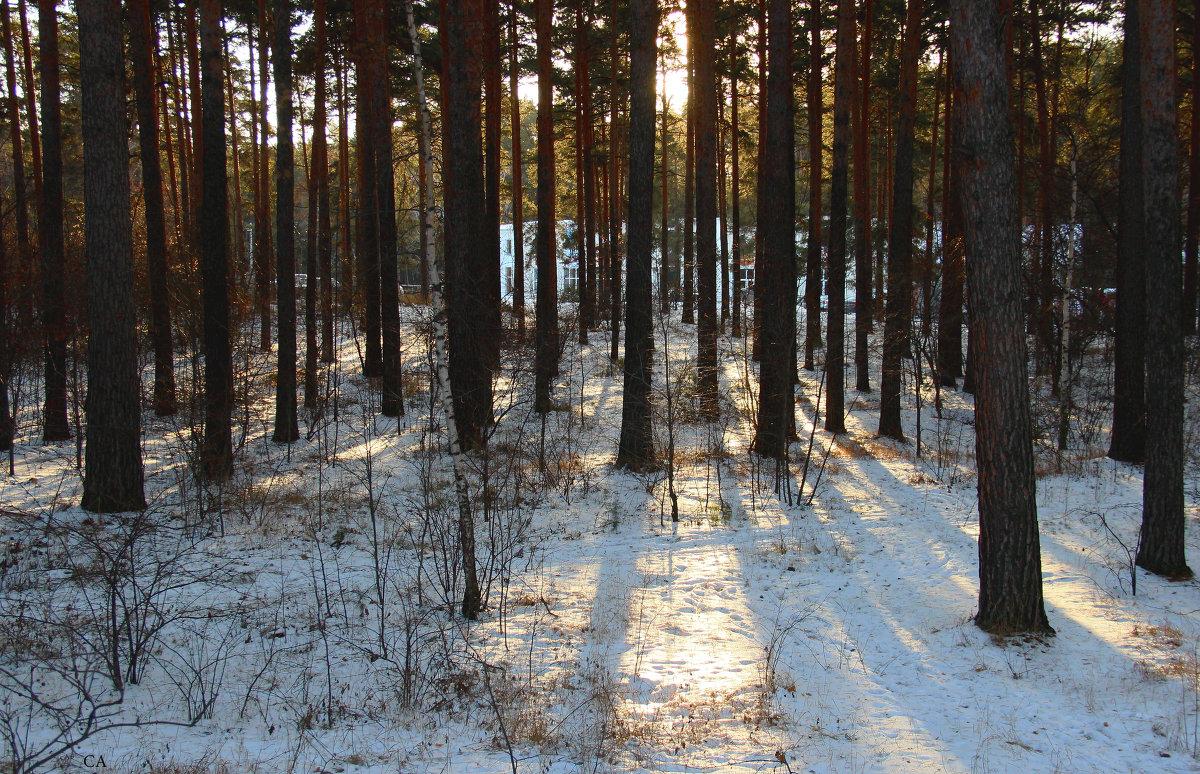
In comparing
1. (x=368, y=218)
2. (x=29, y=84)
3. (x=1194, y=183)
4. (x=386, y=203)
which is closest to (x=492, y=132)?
(x=368, y=218)

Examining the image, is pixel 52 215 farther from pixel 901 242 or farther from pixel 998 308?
pixel 901 242

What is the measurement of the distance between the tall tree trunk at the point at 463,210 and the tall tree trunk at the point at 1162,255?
27.4 ft

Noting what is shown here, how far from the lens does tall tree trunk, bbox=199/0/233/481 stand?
9711 mm

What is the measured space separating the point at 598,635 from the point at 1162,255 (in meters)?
6.30

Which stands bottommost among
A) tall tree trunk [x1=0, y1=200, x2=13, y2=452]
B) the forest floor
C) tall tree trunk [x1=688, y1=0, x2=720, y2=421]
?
the forest floor

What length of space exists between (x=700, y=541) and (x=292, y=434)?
864cm

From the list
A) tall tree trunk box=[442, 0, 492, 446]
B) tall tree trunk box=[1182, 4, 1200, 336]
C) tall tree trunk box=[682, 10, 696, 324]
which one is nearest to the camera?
tall tree trunk box=[442, 0, 492, 446]

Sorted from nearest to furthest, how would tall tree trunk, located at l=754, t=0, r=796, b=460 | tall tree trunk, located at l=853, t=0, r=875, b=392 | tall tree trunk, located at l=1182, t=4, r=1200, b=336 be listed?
1. tall tree trunk, located at l=754, t=0, r=796, b=460
2. tall tree trunk, located at l=1182, t=4, r=1200, b=336
3. tall tree trunk, located at l=853, t=0, r=875, b=392

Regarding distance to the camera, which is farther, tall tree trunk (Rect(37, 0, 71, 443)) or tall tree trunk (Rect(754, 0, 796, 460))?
tall tree trunk (Rect(37, 0, 71, 443))

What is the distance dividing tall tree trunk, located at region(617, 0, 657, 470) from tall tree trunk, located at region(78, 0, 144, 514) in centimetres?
664

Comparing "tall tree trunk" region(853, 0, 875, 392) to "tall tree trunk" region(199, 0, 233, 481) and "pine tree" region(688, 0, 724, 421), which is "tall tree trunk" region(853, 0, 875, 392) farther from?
"tall tree trunk" region(199, 0, 233, 481)

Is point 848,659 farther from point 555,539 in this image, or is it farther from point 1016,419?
point 555,539

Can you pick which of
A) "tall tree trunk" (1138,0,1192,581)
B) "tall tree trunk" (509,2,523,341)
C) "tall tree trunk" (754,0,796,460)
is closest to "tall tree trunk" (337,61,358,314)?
"tall tree trunk" (509,2,523,341)

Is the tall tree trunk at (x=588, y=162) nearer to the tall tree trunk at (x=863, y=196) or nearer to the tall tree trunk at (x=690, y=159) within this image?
the tall tree trunk at (x=690, y=159)
